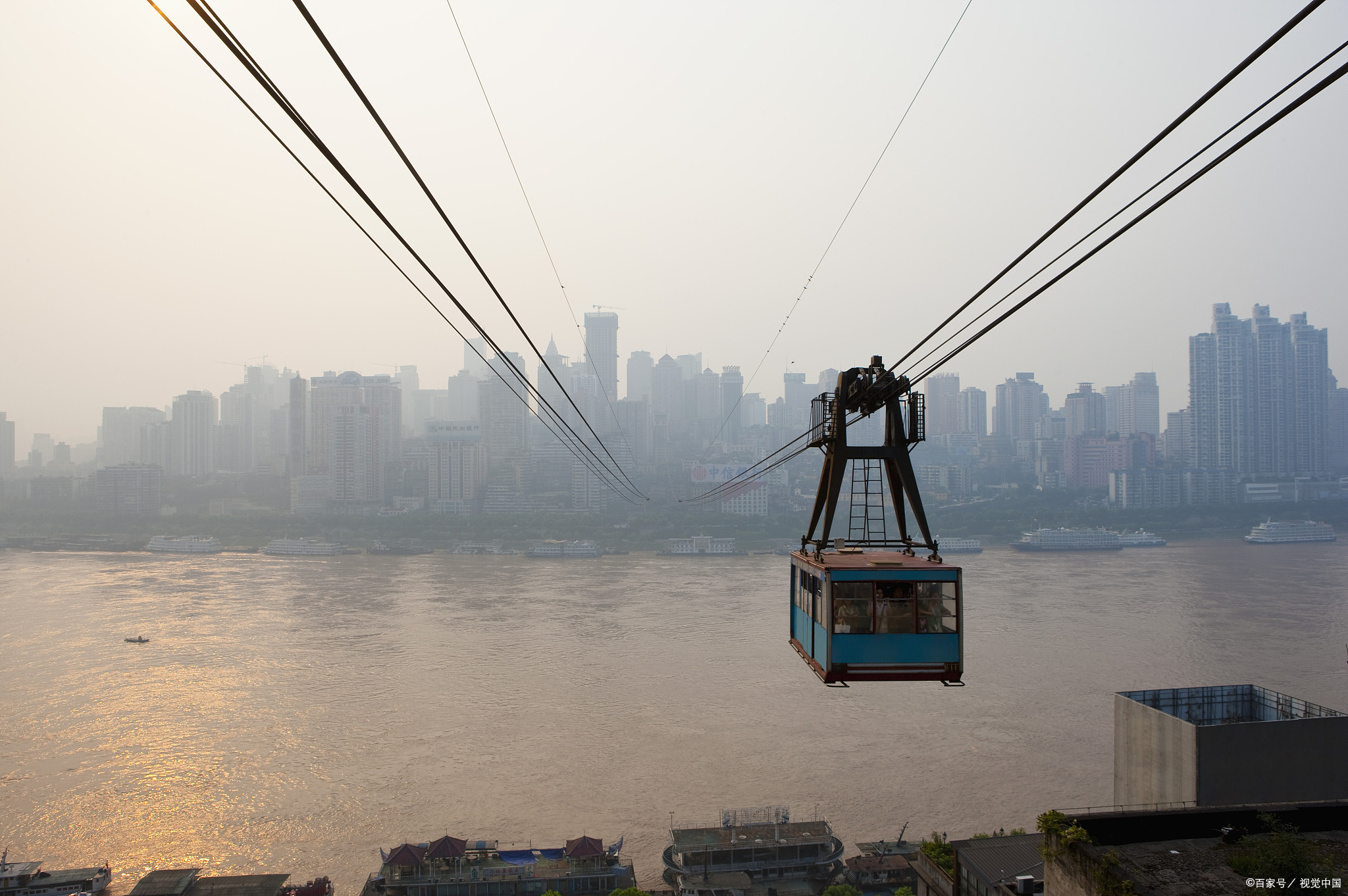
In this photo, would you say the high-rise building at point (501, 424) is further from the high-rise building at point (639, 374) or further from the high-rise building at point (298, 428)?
the high-rise building at point (639, 374)

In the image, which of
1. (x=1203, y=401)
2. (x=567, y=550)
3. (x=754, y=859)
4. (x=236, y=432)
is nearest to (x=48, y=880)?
(x=754, y=859)

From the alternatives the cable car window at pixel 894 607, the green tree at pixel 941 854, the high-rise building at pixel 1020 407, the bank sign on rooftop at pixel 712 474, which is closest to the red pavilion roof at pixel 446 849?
the green tree at pixel 941 854

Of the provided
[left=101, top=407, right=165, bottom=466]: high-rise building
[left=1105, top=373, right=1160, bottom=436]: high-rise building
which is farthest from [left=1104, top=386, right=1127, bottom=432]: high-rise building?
[left=101, top=407, right=165, bottom=466]: high-rise building

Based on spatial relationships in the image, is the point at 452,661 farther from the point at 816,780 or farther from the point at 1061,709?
the point at 1061,709

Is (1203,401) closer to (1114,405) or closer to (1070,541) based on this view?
(1114,405)

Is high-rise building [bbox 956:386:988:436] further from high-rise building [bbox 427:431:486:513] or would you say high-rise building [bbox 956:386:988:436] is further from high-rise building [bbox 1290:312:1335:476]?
high-rise building [bbox 427:431:486:513]

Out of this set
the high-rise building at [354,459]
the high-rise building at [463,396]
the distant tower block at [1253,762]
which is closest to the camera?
the distant tower block at [1253,762]

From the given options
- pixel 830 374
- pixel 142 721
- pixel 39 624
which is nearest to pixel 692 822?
pixel 142 721
